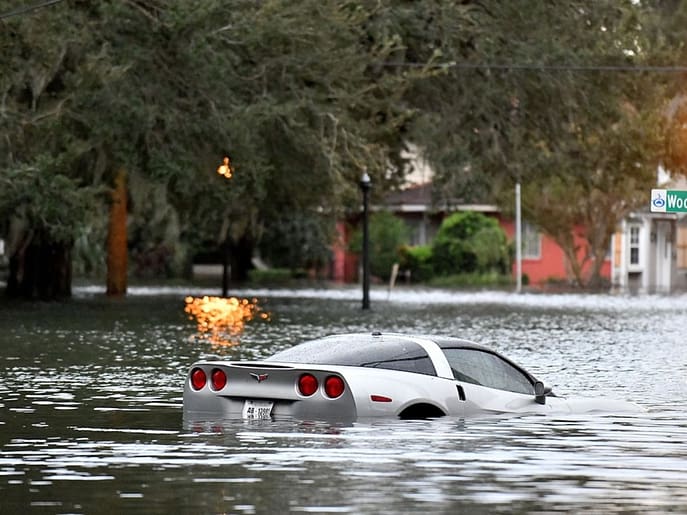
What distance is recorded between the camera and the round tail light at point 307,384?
1688 cm

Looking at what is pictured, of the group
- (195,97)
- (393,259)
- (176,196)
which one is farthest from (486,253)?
(195,97)

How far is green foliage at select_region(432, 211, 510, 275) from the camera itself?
86562 mm

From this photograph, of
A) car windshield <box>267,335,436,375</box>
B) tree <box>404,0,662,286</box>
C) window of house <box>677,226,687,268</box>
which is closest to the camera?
car windshield <box>267,335,436,375</box>

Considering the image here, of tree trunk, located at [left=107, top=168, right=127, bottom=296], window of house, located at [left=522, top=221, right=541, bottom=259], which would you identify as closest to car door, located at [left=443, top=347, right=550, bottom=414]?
tree trunk, located at [left=107, top=168, right=127, bottom=296]

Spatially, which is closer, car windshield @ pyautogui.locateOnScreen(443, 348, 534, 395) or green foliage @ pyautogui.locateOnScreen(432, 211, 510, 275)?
car windshield @ pyautogui.locateOnScreen(443, 348, 534, 395)

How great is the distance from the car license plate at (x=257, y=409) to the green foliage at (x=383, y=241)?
229 ft

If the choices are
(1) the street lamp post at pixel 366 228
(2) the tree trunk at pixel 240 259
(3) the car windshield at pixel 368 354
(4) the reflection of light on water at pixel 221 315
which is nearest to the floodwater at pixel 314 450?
(3) the car windshield at pixel 368 354

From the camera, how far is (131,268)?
9181 cm

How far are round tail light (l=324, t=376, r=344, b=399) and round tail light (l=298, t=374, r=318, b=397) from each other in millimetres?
110

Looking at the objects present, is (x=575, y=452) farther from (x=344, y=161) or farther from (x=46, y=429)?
(x=344, y=161)

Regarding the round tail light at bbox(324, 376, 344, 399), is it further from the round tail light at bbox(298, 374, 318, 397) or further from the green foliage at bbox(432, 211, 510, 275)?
the green foliage at bbox(432, 211, 510, 275)

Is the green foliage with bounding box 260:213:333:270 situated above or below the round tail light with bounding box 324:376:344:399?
above

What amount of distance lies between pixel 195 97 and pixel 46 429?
86.5ft

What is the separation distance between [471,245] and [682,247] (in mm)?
15068
